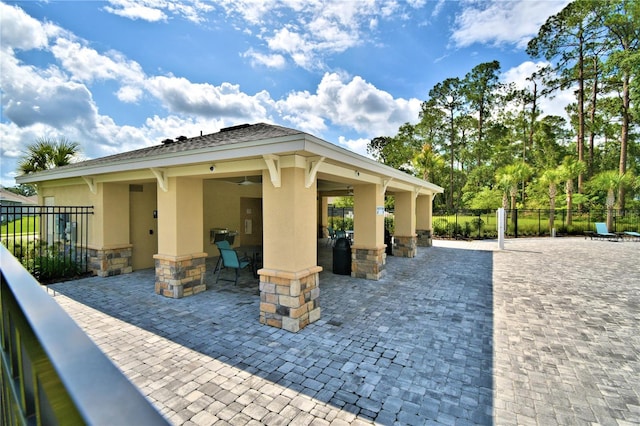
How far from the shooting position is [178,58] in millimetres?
8273

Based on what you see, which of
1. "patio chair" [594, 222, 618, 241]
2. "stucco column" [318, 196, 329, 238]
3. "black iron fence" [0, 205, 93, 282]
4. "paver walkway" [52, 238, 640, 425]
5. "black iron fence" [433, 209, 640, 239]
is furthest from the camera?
"black iron fence" [433, 209, 640, 239]

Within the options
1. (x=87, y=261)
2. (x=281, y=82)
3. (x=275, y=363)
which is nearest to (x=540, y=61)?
(x=281, y=82)

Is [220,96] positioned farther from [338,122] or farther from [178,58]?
[338,122]

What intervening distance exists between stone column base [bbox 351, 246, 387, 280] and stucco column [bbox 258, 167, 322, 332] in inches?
122

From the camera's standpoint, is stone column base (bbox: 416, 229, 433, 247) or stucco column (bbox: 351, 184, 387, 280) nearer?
stucco column (bbox: 351, 184, 387, 280)

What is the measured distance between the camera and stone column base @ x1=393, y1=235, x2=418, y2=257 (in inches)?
441

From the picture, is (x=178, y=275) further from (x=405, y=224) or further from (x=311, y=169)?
(x=405, y=224)

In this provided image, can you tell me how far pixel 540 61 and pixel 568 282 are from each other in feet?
73.4

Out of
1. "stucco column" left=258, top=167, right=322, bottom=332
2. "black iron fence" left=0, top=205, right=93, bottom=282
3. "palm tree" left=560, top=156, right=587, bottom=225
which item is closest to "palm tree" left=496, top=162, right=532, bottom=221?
"palm tree" left=560, top=156, right=587, bottom=225

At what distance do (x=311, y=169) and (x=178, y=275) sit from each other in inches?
147

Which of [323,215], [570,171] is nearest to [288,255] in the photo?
[323,215]

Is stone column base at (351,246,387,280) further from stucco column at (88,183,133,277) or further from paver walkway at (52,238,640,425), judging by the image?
stucco column at (88,183,133,277)

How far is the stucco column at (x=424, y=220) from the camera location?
1442 cm

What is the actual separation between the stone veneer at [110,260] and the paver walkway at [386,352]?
1.74ft
